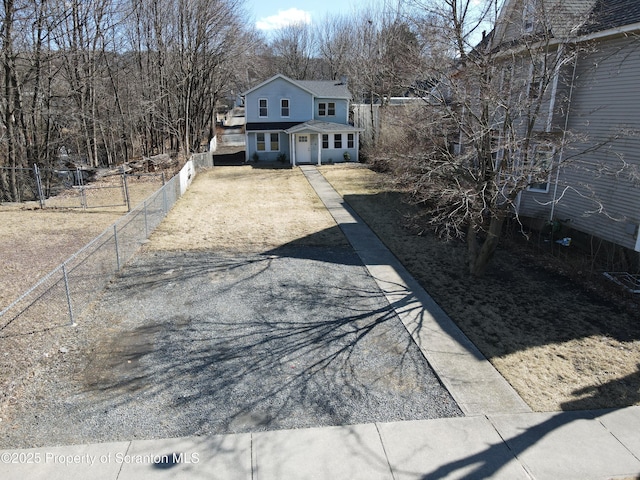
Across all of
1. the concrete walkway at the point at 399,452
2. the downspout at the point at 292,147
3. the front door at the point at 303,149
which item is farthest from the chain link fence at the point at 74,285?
the front door at the point at 303,149

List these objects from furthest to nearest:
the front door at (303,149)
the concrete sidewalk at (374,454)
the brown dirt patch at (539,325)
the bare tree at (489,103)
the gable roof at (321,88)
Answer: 1. the gable roof at (321,88)
2. the front door at (303,149)
3. the bare tree at (489,103)
4. the brown dirt patch at (539,325)
5. the concrete sidewalk at (374,454)

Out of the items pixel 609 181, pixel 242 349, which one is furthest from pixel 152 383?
pixel 609 181

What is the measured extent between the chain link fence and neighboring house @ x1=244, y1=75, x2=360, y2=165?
21490 millimetres

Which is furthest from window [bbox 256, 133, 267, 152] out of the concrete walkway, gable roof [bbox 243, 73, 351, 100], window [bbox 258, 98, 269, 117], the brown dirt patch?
the concrete walkway

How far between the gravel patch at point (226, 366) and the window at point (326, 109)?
28127 mm

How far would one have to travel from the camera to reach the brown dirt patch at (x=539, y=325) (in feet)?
21.4

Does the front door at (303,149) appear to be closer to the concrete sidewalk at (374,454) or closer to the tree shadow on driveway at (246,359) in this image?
the tree shadow on driveway at (246,359)

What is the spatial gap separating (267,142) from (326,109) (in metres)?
5.57

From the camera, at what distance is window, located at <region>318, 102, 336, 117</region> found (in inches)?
1427

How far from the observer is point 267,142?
35.7m

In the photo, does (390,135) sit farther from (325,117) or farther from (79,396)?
(79,396)

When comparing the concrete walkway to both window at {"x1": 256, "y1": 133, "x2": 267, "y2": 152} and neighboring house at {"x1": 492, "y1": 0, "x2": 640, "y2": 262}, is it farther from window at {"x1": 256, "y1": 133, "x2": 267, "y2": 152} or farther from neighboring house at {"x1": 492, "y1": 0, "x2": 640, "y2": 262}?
window at {"x1": 256, "y1": 133, "x2": 267, "y2": 152}

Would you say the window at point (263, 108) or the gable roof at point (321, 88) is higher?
the gable roof at point (321, 88)

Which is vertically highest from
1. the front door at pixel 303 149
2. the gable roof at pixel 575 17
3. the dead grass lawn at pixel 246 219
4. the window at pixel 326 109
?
the gable roof at pixel 575 17
